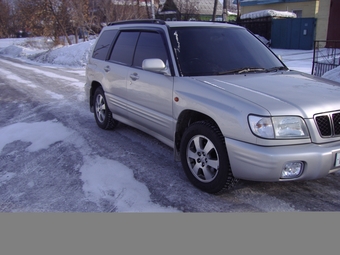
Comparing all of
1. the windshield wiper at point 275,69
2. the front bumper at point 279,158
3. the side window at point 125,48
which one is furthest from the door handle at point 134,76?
the front bumper at point 279,158

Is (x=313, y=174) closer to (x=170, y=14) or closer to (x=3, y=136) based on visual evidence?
(x=3, y=136)

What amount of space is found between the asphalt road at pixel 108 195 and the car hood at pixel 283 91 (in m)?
1.03

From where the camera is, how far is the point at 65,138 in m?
6.11

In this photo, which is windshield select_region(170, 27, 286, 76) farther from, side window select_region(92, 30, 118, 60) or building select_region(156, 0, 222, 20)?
building select_region(156, 0, 222, 20)

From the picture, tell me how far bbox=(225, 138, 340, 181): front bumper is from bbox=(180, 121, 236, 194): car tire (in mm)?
227

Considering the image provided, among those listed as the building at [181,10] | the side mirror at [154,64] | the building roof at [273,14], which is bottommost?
the side mirror at [154,64]

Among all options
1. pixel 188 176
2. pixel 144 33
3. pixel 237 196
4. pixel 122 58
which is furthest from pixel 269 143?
pixel 122 58

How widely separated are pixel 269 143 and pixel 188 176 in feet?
3.86

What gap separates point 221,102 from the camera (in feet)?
12.0

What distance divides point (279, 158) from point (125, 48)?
10.7 feet

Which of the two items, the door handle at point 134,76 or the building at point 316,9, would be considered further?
the building at point 316,9

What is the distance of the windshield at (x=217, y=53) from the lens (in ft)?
14.6

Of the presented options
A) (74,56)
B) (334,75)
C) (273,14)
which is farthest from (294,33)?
(334,75)

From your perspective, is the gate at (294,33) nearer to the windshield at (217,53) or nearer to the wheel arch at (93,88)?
the wheel arch at (93,88)
